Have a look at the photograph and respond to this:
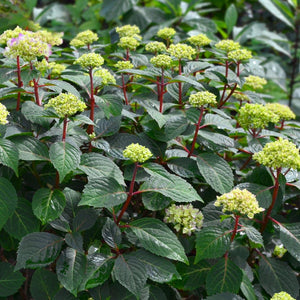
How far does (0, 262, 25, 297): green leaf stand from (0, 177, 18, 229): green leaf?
0.91 feet

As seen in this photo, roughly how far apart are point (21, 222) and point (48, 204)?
15 cm

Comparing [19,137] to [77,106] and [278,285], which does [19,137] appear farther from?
[278,285]

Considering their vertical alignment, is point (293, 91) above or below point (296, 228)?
below

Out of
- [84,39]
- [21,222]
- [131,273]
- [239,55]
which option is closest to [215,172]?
[131,273]

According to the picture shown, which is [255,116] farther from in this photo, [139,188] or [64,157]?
Result: [64,157]

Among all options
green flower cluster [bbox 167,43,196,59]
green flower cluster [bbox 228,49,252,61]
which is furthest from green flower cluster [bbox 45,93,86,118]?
green flower cluster [bbox 228,49,252,61]

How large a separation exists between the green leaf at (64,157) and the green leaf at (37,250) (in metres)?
0.22

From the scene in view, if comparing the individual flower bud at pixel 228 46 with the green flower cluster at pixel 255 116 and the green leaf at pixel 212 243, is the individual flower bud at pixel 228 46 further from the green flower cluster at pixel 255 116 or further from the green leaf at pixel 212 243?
the green leaf at pixel 212 243

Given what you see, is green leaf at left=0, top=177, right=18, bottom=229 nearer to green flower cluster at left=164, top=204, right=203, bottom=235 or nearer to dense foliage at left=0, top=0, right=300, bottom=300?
dense foliage at left=0, top=0, right=300, bottom=300

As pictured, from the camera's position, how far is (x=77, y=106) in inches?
51.1

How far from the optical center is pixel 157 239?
127 centimetres

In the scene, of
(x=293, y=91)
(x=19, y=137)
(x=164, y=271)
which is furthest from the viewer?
(x=293, y=91)

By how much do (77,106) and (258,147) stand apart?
0.66 meters

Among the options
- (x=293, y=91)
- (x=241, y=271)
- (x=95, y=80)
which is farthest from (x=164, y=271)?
(x=293, y=91)
